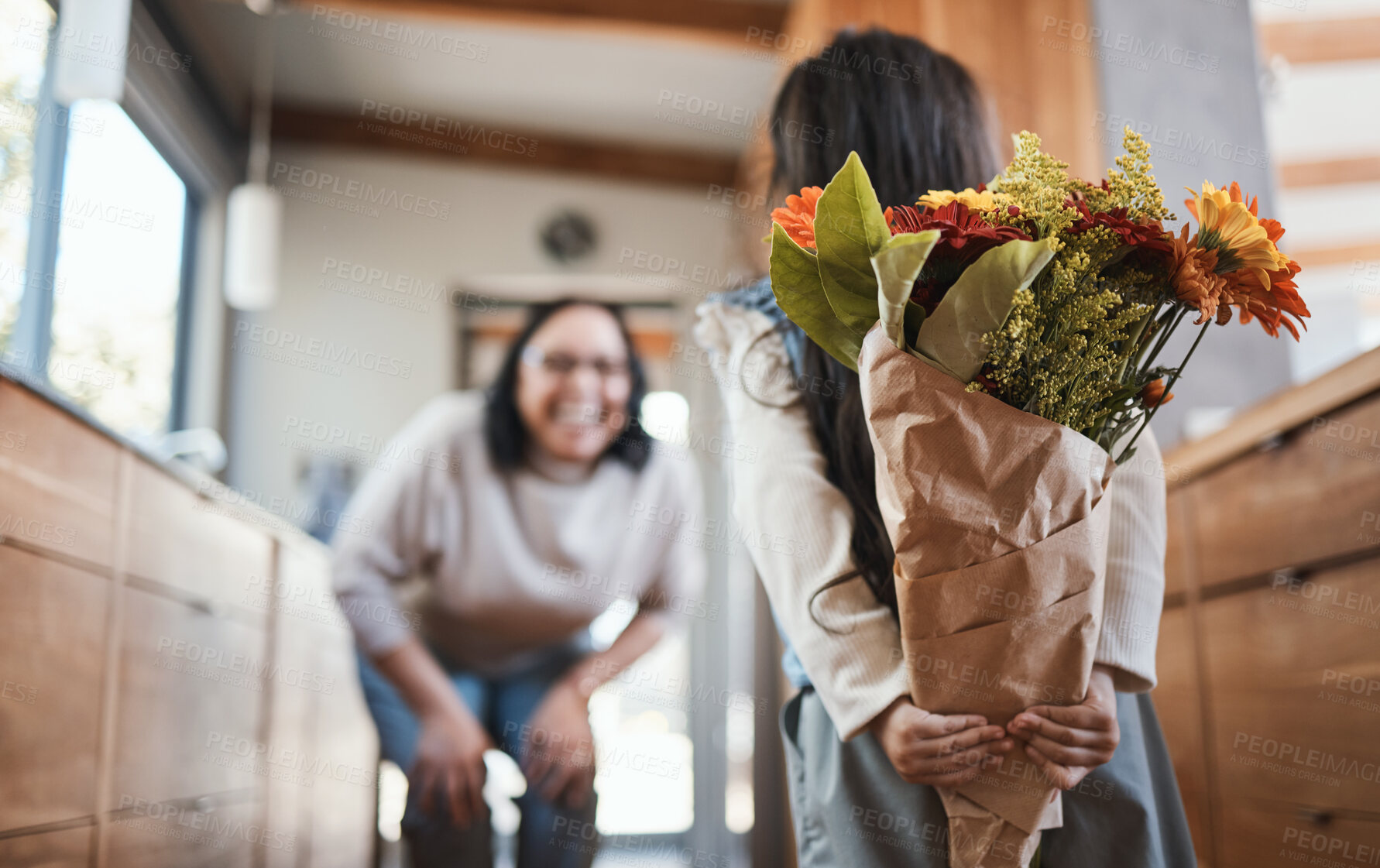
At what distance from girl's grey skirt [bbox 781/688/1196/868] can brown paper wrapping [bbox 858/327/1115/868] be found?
0.24 feet

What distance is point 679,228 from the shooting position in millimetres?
5332

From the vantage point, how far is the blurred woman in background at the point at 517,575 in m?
2.15

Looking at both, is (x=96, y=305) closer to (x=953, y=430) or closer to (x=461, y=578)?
(x=461, y=578)

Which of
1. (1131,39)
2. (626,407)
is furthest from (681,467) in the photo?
(1131,39)

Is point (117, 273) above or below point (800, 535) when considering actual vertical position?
above

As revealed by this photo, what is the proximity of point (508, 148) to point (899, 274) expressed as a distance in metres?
4.80

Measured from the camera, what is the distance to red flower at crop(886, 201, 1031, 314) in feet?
2.40

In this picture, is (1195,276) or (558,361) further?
(558,361)

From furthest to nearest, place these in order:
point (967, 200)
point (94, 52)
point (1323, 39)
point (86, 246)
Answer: point (86, 246) < point (1323, 39) < point (94, 52) < point (967, 200)

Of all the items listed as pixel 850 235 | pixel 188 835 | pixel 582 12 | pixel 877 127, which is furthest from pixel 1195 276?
pixel 582 12

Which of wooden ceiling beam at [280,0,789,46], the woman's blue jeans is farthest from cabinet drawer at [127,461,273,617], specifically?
wooden ceiling beam at [280,0,789,46]

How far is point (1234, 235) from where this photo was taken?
792 millimetres

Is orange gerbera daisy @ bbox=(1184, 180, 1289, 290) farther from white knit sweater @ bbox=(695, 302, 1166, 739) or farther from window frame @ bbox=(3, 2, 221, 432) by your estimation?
window frame @ bbox=(3, 2, 221, 432)

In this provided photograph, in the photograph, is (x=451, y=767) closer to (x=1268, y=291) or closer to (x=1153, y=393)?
(x=1153, y=393)
